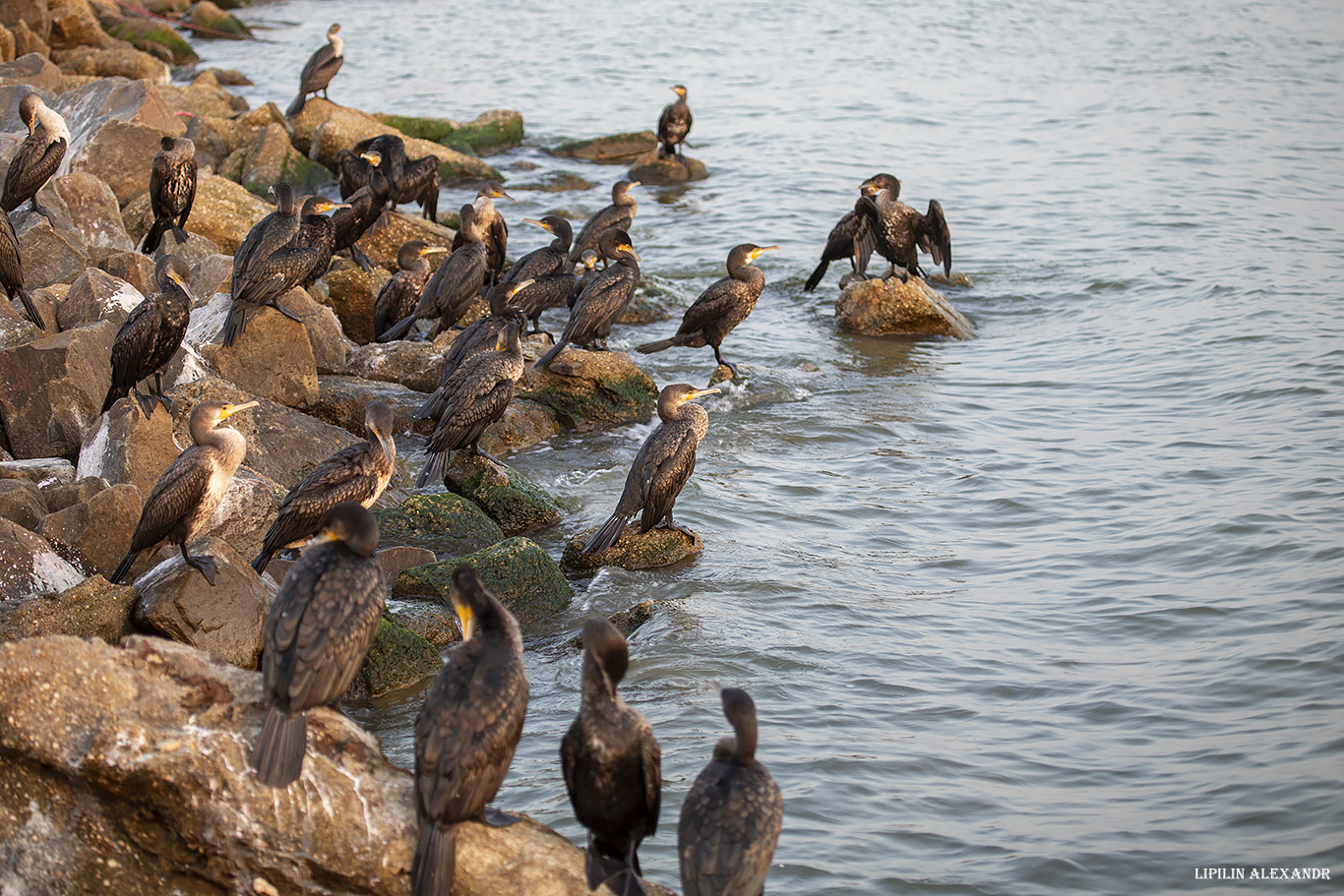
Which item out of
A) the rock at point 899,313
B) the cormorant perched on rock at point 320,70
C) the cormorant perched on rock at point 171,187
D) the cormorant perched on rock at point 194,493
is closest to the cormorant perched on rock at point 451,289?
the cormorant perched on rock at point 171,187

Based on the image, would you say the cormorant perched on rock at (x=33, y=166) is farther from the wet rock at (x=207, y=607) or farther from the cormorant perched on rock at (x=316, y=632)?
the cormorant perched on rock at (x=316, y=632)

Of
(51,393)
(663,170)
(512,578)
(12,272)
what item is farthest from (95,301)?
(663,170)

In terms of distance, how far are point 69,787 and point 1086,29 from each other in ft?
90.6

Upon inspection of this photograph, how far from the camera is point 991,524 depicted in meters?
7.96

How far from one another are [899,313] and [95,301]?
296 inches

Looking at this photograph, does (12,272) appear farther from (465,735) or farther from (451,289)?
(465,735)

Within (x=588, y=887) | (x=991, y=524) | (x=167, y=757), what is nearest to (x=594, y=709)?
(x=588, y=887)

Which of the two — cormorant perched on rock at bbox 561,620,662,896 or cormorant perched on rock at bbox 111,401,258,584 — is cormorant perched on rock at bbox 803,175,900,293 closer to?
cormorant perched on rock at bbox 111,401,258,584

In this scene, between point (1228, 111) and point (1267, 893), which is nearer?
point (1267, 893)

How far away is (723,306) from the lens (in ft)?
34.5

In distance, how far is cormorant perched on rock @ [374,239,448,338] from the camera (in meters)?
10.4

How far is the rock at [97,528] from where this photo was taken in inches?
236

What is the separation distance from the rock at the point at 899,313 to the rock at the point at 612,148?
8685mm

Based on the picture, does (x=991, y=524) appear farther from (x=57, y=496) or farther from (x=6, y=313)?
(x=6, y=313)
